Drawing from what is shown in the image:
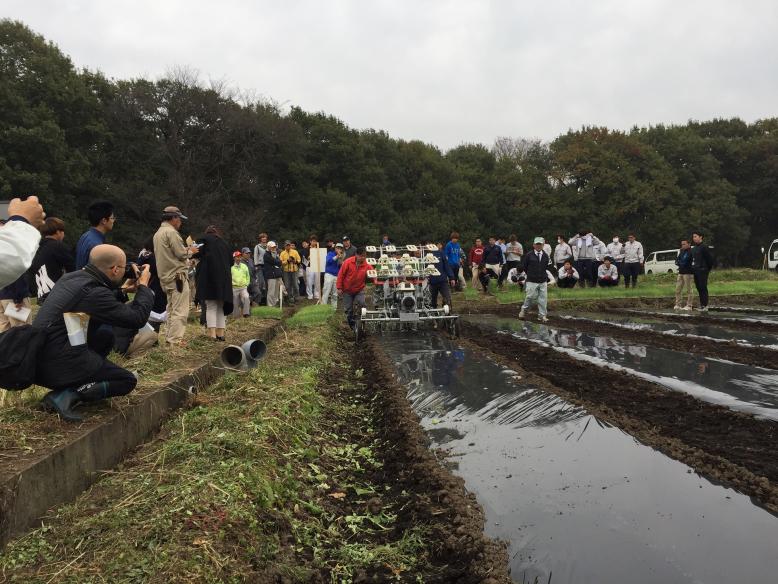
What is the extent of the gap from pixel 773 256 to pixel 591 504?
121 ft

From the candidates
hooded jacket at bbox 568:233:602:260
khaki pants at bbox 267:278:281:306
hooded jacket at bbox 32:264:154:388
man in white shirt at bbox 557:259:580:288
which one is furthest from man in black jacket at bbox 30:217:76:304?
hooded jacket at bbox 568:233:602:260

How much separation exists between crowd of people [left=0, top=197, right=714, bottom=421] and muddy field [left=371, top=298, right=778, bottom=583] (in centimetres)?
270

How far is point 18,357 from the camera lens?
371 cm

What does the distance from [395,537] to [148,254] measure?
6.63 metres

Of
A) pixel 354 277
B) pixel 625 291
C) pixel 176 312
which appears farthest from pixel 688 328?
pixel 176 312

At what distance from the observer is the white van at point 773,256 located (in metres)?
A: 33.2

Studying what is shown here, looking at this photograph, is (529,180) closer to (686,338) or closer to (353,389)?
(686,338)

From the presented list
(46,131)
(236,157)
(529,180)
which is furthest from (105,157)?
(529,180)

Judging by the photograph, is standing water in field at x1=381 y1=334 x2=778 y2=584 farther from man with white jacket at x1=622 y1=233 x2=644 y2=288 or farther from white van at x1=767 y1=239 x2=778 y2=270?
white van at x1=767 y1=239 x2=778 y2=270

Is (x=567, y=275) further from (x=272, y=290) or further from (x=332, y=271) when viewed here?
(x=272, y=290)

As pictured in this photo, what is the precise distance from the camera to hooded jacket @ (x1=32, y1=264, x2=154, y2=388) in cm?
394

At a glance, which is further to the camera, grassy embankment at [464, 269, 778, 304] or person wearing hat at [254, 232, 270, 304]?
grassy embankment at [464, 269, 778, 304]

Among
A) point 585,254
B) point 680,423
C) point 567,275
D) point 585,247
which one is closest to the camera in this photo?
point 680,423

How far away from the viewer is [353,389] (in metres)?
7.28
